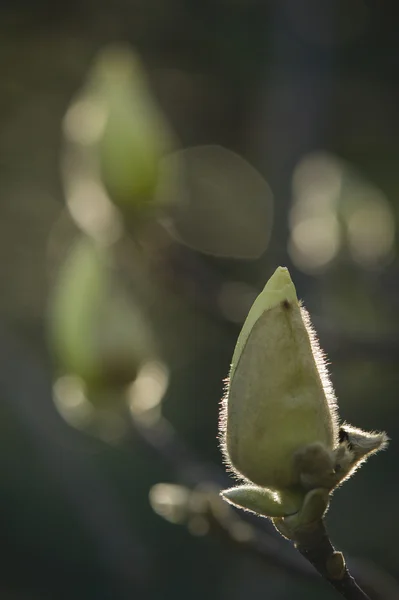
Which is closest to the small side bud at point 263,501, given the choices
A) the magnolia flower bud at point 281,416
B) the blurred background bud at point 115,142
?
the magnolia flower bud at point 281,416

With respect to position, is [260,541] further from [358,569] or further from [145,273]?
[145,273]

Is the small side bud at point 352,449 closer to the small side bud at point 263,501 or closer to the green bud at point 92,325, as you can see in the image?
the small side bud at point 263,501

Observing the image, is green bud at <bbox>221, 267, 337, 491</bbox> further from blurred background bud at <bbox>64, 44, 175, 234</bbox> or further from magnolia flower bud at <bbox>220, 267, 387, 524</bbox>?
blurred background bud at <bbox>64, 44, 175, 234</bbox>

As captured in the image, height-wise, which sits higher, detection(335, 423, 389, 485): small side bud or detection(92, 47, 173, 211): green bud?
detection(92, 47, 173, 211): green bud

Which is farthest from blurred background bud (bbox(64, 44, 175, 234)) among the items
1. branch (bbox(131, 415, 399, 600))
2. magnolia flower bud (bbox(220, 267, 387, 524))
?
magnolia flower bud (bbox(220, 267, 387, 524))

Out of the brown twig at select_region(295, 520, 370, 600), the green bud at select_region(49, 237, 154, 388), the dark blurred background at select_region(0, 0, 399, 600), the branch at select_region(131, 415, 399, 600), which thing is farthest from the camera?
the dark blurred background at select_region(0, 0, 399, 600)

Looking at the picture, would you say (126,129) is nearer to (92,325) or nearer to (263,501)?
(92,325)

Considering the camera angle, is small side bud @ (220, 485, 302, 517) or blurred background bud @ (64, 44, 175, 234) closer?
small side bud @ (220, 485, 302, 517)

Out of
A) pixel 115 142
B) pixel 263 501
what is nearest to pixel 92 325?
pixel 115 142
